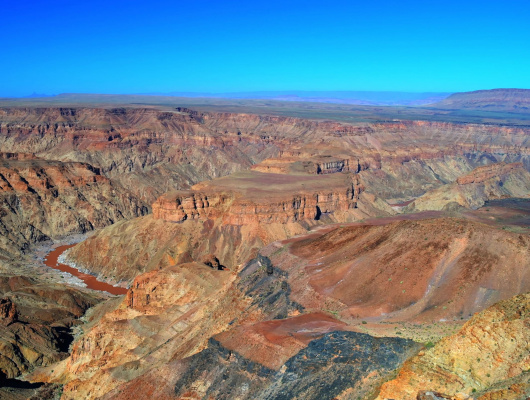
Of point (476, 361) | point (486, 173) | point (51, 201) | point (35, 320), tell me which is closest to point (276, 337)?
point (476, 361)

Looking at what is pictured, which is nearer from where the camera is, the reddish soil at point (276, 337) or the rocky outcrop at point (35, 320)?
the reddish soil at point (276, 337)

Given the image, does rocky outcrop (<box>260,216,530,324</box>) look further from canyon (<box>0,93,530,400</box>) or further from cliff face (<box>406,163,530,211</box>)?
cliff face (<box>406,163,530,211</box>)

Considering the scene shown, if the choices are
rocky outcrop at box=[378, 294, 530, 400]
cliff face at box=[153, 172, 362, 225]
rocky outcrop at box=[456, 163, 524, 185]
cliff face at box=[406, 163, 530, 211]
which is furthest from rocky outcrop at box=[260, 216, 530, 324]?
rocky outcrop at box=[456, 163, 524, 185]

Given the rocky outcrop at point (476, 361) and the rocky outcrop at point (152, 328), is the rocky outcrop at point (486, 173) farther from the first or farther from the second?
the rocky outcrop at point (476, 361)

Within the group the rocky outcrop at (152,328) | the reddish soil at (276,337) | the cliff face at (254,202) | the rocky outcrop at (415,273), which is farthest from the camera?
the cliff face at (254,202)

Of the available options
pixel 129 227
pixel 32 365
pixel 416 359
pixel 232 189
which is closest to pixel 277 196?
pixel 232 189

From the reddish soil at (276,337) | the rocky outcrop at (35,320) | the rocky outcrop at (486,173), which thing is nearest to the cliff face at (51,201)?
the rocky outcrop at (35,320)

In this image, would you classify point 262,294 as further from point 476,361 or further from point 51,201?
point 51,201
